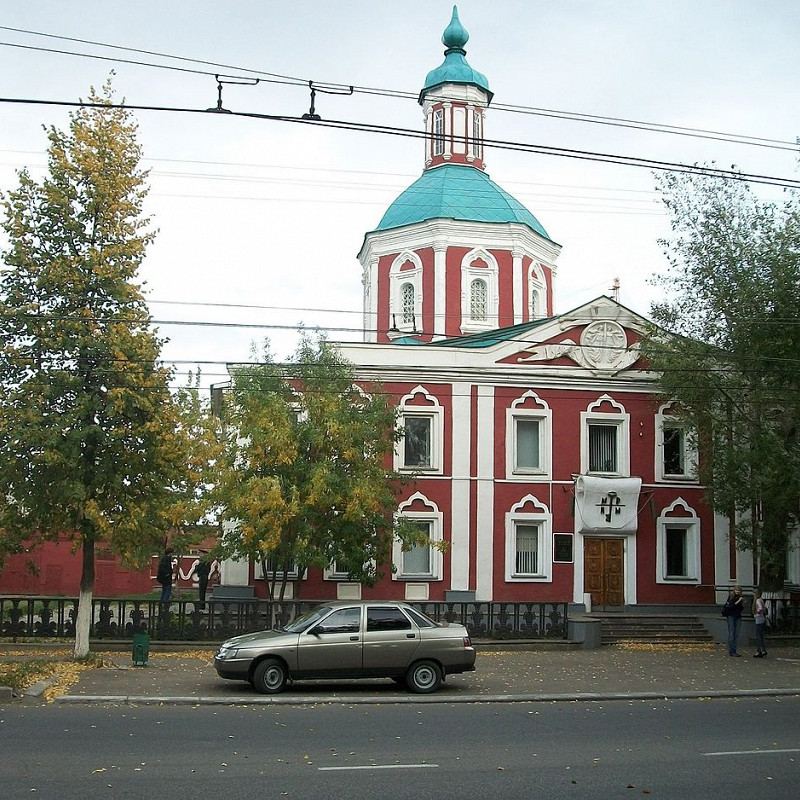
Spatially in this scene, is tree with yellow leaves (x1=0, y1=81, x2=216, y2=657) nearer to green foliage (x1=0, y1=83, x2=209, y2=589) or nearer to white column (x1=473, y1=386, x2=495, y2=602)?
green foliage (x1=0, y1=83, x2=209, y2=589)

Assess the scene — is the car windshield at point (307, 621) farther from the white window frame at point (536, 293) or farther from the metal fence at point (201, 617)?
the white window frame at point (536, 293)

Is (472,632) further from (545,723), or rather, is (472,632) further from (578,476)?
(545,723)

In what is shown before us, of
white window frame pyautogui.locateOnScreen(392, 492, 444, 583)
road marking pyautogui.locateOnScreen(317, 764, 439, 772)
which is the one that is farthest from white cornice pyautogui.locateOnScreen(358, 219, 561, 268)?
road marking pyautogui.locateOnScreen(317, 764, 439, 772)

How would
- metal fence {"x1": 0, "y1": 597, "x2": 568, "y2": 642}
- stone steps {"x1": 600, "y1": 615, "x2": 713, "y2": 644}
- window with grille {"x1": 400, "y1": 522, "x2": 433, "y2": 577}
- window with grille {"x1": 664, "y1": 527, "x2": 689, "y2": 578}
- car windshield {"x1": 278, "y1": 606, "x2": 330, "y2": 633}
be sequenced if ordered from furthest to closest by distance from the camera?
window with grille {"x1": 664, "y1": 527, "x2": 689, "y2": 578}, window with grille {"x1": 400, "y1": 522, "x2": 433, "y2": 577}, stone steps {"x1": 600, "y1": 615, "x2": 713, "y2": 644}, metal fence {"x1": 0, "y1": 597, "x2": 568, "y2": 642}, car windshield {"x1": 278, "y1": 606, "x2": 330, "y2": 633}

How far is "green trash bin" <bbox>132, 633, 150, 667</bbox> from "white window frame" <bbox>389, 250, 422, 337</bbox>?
2032cm

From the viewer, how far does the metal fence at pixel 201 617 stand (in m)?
24.6

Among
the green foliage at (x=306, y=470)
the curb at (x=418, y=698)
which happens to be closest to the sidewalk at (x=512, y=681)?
the curb at (x=418, y=698)

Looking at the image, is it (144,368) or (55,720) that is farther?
(144,368)

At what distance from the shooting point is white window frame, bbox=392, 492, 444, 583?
32.2m

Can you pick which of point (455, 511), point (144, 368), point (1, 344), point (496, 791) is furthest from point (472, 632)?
point (496, 791)

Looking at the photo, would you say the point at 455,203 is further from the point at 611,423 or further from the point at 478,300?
the point at 611,423

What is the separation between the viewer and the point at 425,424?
33.3m

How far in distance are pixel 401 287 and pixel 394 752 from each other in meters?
29.4

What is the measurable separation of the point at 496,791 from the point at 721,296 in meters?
20.6
